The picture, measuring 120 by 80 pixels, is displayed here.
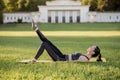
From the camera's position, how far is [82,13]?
4262 inches

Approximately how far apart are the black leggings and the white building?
89.7m

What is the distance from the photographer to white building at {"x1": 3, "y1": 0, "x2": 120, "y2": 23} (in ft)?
344

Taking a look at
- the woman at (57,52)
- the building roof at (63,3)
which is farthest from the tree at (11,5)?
the woman at (57,52)

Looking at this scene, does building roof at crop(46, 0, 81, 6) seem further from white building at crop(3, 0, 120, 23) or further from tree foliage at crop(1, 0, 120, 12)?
tree foliage at crop(1, 0, 120, 12)

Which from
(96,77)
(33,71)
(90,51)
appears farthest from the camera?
(90,51)

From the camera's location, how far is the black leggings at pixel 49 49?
13414mm

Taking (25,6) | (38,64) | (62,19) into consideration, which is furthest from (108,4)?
(38,64)

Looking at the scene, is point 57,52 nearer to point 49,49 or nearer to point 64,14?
point 49,49

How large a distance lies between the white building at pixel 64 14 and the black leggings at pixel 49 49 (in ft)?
294

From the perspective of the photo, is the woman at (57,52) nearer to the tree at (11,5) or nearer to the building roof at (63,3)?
the tree at (11,5)

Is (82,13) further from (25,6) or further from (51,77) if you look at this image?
(51,77)

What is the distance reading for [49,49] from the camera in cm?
1341

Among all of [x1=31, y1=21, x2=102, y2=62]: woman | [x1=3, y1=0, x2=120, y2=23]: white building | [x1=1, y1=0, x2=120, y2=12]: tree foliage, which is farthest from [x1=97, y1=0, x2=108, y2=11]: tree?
[x1=31, y1=21, x2=102, y2=62]: woman

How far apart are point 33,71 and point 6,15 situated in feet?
306
